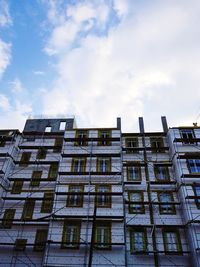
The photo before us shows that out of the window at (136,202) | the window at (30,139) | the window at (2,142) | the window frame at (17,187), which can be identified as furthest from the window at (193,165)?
the window at (2,142)

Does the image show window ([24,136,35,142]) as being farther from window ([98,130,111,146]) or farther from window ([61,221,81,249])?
window ([61,221,81,249])

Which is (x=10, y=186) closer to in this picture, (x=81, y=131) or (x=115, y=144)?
(x=81, y=131)

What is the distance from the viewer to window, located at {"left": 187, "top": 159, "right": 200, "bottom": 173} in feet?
77.2

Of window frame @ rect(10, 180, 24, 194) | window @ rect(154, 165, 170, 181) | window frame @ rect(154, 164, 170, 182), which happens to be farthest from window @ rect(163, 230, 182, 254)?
window frame @ rect(10, 180, 24, 194)

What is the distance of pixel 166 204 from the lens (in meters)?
22.0

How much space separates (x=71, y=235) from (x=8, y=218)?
6819 millimetres

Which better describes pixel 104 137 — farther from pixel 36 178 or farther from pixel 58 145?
pixel 36 178

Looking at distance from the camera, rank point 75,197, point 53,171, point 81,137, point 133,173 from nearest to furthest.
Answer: point 75,197
point 133,173
point 53,171
point 81,137

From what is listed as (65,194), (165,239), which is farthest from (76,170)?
(165,239)

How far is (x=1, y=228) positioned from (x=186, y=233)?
1747 cm

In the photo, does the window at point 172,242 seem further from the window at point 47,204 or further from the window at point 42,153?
the window at point 42,153

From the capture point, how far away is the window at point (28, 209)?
72.9ft

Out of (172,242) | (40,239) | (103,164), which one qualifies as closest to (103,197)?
(103,164)

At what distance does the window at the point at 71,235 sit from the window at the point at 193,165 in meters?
12.9
